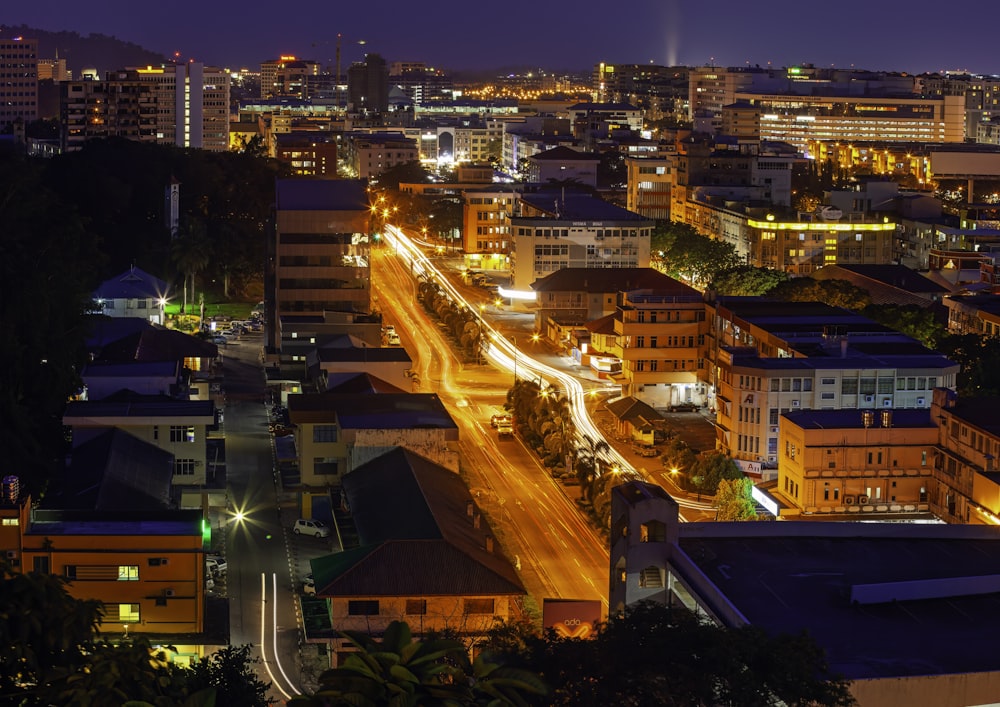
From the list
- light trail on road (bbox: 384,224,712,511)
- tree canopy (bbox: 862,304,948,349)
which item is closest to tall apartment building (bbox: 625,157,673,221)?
light trail on road (bbox: 384,224,712,511)

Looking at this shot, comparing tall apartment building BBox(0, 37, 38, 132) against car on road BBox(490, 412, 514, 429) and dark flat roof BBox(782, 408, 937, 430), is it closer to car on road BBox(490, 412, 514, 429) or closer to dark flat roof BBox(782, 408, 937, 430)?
car on road BBox(490, 412, 514, 429)

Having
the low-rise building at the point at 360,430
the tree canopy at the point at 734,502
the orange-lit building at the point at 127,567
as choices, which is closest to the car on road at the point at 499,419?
the low-rise building at the point at 360,430

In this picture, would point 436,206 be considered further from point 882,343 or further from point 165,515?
point 165,515

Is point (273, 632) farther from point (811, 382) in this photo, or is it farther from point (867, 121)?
point (867, 121)

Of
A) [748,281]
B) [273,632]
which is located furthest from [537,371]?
[273,632]

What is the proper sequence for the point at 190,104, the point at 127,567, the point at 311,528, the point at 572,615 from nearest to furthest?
1. the point at 572,615
2. the point at 127,567
3. the point at 311,528
4. the point at 190,104

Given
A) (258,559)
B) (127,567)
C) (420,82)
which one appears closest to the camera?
(127,567)

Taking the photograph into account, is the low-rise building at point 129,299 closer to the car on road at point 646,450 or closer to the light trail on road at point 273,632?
the car on road at point 646,450
